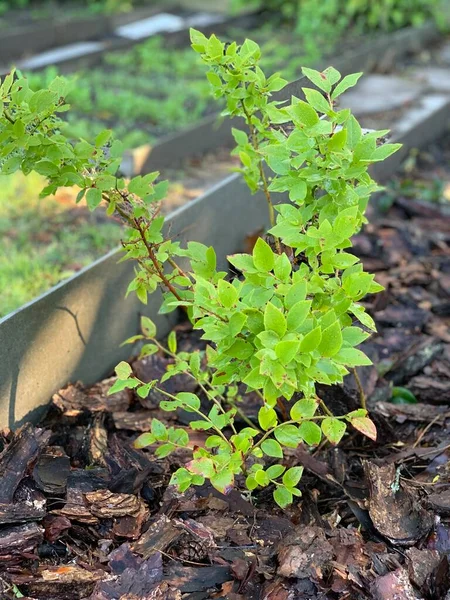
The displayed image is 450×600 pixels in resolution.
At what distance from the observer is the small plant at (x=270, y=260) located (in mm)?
1715

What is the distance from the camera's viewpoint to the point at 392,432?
8.29 ft

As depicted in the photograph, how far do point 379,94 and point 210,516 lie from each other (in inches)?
209

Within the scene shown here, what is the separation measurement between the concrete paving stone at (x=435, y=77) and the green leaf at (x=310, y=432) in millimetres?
5828

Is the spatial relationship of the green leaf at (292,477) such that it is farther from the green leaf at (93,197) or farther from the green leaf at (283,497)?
the green leaf at (93,197)

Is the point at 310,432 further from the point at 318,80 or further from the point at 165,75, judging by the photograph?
the point at 165,75

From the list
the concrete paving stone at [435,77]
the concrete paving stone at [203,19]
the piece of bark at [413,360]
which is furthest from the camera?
the concrete paving stone at [203,19]

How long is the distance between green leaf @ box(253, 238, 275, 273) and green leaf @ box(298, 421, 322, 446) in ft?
1.37

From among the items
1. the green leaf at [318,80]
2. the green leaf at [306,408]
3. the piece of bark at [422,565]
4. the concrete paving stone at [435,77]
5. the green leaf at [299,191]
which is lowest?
the concrete paving stone at [435,77]

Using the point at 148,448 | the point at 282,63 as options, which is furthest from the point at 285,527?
the point at 282,63

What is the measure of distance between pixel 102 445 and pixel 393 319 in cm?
165

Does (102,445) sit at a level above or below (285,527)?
above

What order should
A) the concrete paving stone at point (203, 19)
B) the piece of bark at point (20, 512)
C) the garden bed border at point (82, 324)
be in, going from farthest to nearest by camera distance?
the concrete paving stone at point (203, 19), the garden bed border at point (82, 324), the piece of bark at point (20, 512)

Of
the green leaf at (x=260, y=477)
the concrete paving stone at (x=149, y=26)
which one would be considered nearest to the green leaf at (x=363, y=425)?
the green leaf at (x=260, y=477)

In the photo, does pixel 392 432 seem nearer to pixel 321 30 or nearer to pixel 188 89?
pixel 188 89
